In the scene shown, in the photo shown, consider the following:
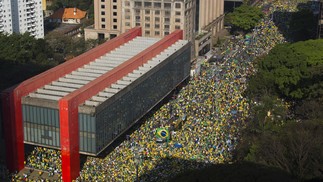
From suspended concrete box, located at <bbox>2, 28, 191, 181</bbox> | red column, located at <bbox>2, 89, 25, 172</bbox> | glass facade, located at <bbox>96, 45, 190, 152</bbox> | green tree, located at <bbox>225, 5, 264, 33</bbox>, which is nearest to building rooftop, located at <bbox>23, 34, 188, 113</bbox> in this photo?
suspended concrete box, located at <bbox>2, 28, 191, 181</bbox>

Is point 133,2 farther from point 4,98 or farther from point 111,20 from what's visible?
point 4,98

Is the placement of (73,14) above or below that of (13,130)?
above

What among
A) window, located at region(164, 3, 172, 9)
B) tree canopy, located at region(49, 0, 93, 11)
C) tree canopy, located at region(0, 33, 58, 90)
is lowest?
tree canopy, located at region(0, 33, 58, 90)

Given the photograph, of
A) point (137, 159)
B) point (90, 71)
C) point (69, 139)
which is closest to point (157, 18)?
point (90, 71)

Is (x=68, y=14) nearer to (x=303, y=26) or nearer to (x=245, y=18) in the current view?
(x=245, y=18)

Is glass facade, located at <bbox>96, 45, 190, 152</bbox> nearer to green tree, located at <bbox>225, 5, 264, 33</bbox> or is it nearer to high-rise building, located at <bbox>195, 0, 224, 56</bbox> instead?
high-rise building, located at <bbox>195, 0, 224, 56</bbox>

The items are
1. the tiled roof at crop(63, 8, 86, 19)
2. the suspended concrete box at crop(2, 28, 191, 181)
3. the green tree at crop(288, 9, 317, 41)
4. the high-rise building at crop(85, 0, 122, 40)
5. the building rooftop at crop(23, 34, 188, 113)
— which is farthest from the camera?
the tiled roof at crop(63, 8, 86, 19)

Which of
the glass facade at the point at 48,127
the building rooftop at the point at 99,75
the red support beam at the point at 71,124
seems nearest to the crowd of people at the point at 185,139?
the red support beam at the point at 71,124
